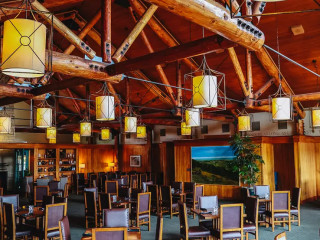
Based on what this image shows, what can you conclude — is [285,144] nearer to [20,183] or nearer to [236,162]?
[236,162]

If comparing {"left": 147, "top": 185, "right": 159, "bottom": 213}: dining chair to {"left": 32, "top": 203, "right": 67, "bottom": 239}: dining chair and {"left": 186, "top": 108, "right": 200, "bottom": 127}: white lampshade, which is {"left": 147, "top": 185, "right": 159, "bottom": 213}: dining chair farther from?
{"left": 32, "top": 203, "right": 67, "bottom": 239}: dining chair

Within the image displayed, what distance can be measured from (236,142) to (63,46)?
782cm

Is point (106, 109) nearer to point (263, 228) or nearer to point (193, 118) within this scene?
point (193, 118)

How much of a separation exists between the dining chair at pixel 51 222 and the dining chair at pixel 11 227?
20 centimetres

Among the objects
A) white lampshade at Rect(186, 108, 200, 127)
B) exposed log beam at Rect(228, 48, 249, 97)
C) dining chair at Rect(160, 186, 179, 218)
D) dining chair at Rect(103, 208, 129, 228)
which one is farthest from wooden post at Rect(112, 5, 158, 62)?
dining chair at Rect(160, 186, 179, 218)

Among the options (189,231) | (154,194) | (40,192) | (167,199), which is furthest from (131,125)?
(189,231)

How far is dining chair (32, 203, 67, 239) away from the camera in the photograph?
19.6 ft

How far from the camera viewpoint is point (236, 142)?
36.4 ft

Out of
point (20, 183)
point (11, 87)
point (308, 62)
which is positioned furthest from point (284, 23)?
point (20, 183)

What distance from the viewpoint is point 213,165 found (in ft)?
43.4

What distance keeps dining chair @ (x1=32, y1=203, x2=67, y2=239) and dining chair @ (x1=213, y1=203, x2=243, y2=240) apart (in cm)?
296

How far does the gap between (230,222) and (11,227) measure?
13.4 ft

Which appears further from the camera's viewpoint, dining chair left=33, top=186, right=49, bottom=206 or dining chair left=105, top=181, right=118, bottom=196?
dining chair left=105, top=181, right=118, bottom=196

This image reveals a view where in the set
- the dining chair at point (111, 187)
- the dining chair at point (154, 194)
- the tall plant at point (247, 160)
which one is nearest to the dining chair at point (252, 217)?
the dining chair at point (154, 194)
